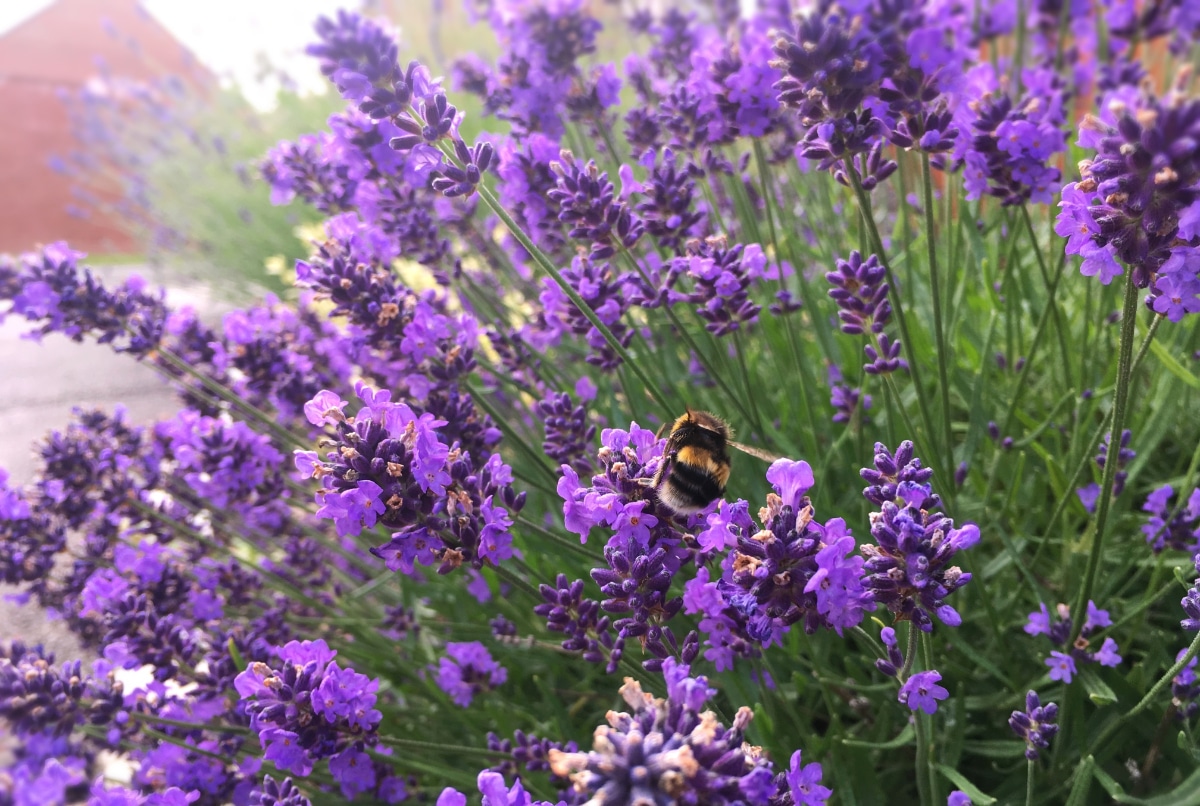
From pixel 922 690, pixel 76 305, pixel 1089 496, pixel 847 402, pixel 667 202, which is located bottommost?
pixel 1089 496

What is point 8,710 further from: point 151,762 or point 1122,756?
point 1122,756

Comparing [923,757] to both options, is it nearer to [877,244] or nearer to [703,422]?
[703,422]

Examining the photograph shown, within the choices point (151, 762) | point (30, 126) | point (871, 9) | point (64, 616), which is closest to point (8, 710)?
point (151, 762)

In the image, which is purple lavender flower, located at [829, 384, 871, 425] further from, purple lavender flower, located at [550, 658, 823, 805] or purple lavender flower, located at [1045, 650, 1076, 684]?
purple lavender flower, located at [550, 658, 823, 805]

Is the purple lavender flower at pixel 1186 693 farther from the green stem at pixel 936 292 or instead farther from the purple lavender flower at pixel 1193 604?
the green stem at pixel 936 292

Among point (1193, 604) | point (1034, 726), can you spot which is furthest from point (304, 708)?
point (1193, 604)

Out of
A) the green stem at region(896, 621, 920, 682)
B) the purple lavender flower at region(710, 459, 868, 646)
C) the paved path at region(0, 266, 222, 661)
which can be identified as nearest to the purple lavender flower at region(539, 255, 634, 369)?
the purple lavender flower at region(710, 459, 868, 646)
